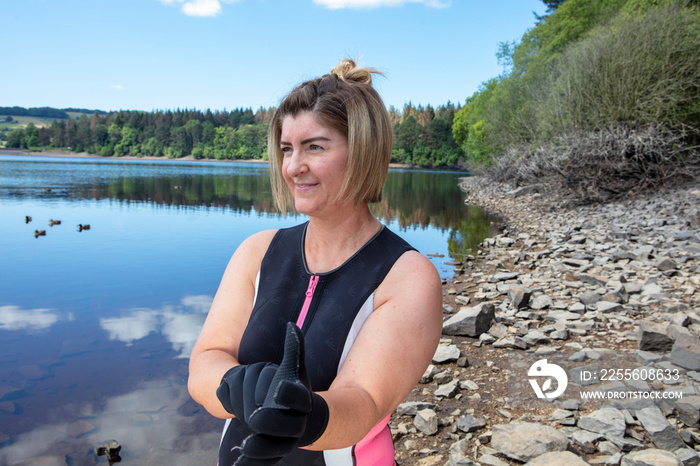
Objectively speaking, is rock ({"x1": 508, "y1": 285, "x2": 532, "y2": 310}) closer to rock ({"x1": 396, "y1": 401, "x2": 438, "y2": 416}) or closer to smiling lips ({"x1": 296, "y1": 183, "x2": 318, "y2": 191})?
rock ({"x1": 396, "y1": 401, "x2": 438, "y2": 416})

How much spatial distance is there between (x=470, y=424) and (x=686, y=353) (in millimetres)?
2268

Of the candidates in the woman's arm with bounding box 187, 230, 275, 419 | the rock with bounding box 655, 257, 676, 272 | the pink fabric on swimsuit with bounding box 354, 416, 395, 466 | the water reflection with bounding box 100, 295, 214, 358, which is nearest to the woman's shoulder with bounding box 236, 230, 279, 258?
the woman's arm with bounding box 187, 230, 275, 419

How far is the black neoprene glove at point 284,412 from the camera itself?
105cm

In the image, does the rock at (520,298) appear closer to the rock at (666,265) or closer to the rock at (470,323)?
the rock at (470,323)

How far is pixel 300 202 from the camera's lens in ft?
6.01

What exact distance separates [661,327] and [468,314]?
7.13ft

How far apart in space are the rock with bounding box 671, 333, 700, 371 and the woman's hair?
4095mm

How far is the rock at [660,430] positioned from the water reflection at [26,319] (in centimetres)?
887

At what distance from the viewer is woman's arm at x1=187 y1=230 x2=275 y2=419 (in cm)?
154

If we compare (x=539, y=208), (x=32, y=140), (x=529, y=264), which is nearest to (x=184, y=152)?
(x=32, y=140)

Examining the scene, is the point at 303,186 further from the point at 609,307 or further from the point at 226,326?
the point at 609,307

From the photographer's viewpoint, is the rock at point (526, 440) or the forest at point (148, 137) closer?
the rock at point (526, 440)

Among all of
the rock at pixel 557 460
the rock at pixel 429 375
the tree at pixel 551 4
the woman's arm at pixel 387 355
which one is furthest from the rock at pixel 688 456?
the tree at pixel 551 4

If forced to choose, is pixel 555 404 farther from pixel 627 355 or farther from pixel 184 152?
pixel 184 152
